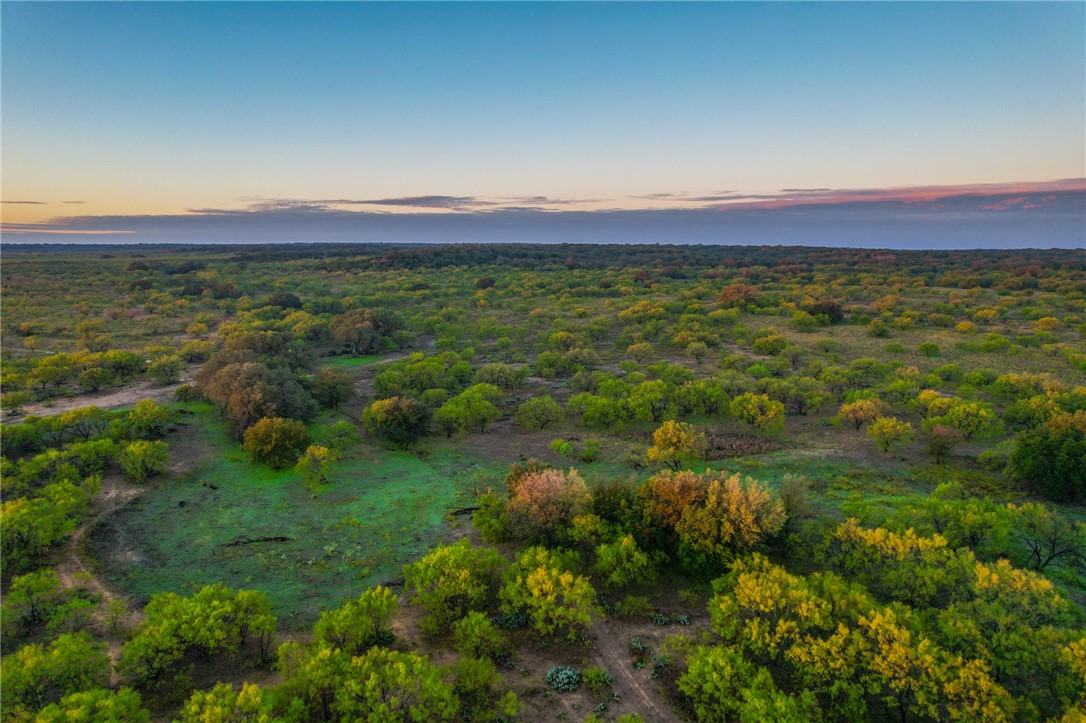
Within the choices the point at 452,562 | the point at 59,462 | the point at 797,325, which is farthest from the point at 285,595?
the point at 797,325

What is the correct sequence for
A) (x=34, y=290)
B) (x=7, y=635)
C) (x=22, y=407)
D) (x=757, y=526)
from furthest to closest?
(x=34, y=290), (x=22, y=407), (x=757, y=526), (x=7, y=635)

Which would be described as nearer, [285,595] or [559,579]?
[559,579]

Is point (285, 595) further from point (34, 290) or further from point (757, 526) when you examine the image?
point (34, 290)

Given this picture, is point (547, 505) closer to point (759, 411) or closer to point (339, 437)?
point (339, 437)

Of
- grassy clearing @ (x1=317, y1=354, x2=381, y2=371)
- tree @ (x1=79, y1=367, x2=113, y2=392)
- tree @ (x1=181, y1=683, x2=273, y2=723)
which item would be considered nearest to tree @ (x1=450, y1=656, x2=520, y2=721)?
tree @ (x1=181, y1=683, x2=273, y2=723)

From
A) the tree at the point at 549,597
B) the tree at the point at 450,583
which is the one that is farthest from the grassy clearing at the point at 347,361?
the tree at the point at 549,597

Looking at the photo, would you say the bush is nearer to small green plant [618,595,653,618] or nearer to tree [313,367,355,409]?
small green plant [618,595,653,618]

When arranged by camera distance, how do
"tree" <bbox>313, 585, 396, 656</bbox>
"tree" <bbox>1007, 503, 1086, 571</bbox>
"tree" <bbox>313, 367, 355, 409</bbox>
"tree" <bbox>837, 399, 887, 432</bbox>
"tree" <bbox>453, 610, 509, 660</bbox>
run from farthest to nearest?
"tree" <bbox>313, 367, 355, 409</bbox>, "tree" <bbox>837, 399, 887, 432</bbox>, "tree" <bbox>1007, 503, 1086, 571</bbox>, "tree" <bbox>453, 610, 509, 660</bbox>, "tree" <bbox>313, 585, 396, 656</bbox>
